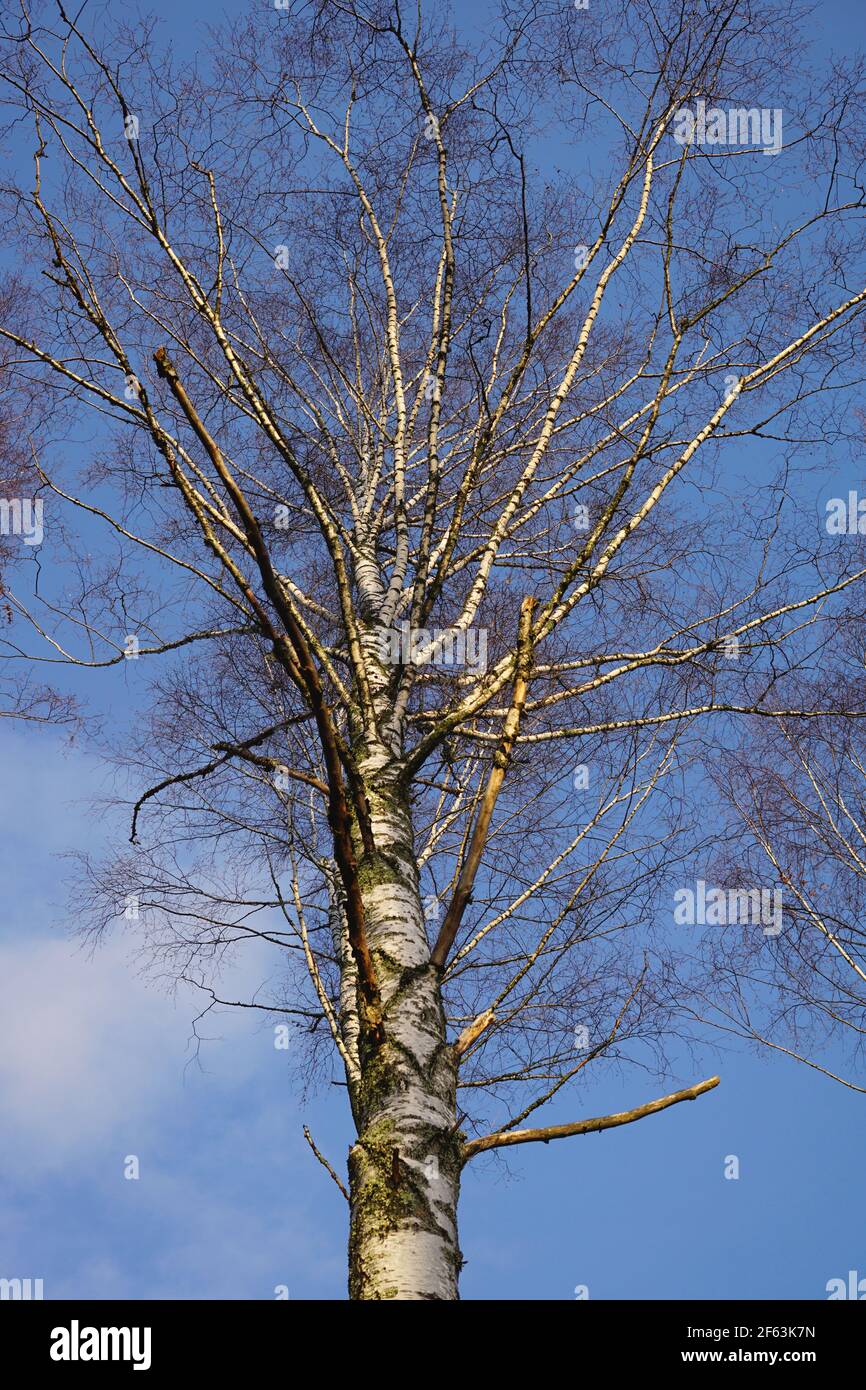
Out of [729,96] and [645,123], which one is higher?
[729,96]

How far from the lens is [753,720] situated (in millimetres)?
8109

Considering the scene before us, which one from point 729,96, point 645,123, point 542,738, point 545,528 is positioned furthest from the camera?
point 545,528

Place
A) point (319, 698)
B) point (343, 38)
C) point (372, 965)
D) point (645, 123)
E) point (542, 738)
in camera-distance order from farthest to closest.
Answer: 1. point (343, 38)
2. point (645, 123)
3. point (542, 738)
4. point (372, 965)
5. point (319, 698)

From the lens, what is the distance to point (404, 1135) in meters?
2.95

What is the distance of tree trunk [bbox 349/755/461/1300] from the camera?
2.76 m

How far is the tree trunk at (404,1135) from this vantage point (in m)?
2.76

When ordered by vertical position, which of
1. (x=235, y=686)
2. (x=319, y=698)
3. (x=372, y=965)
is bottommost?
(x=372, y=965)

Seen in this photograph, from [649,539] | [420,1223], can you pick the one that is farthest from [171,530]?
[420,1223]
